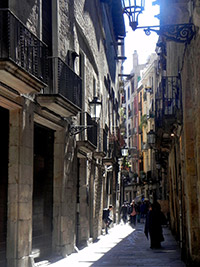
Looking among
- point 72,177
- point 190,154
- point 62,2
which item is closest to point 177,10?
point 62,2

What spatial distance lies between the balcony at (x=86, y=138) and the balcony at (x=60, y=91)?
7.73 ft

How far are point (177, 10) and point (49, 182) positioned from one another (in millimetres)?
5730

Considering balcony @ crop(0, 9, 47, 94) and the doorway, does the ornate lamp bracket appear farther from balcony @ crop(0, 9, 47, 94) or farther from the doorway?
the doorway

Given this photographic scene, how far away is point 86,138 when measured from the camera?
58.2 feet

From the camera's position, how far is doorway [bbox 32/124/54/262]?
12.7 metres

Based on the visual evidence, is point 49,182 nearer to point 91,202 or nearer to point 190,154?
point 190,154

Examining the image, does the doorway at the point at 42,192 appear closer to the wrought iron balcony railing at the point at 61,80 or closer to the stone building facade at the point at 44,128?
the stone building facade at the point at 44,128

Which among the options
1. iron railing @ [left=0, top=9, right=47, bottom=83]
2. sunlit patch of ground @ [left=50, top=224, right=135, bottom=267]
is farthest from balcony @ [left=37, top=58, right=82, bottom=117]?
sunlit patch of ground @ [left=50, top=224, right=135, bottom=267]

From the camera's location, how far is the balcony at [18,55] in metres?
8.80

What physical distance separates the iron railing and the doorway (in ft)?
6.81

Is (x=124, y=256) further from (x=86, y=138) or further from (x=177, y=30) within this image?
(x=177, y=30)

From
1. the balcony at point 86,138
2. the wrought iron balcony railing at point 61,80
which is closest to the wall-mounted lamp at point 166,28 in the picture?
the wrought iron balcony railing at point 61,80

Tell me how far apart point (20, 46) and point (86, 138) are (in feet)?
26.4

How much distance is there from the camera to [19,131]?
35.3 ft
